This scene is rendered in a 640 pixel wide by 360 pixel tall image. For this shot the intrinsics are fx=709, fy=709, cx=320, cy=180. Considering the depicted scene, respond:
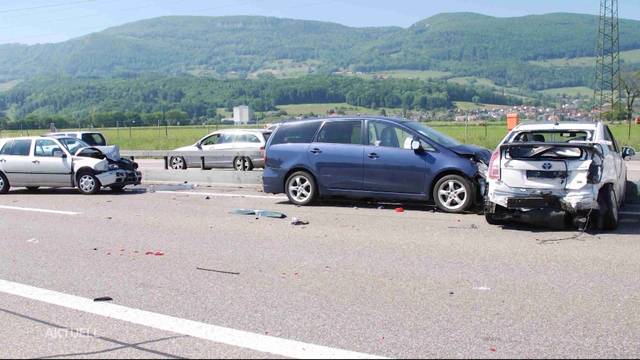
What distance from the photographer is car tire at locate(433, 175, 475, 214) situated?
38.8ft

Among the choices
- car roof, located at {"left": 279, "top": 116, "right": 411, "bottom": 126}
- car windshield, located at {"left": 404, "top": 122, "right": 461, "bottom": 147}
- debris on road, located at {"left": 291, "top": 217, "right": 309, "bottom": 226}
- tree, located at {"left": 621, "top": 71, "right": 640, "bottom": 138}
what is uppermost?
tree, located at {"left": 621, "top": 71, "right": 640, "bottom": 138}

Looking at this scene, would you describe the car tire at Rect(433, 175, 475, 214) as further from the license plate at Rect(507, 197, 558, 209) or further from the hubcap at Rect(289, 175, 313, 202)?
the hubcap at Rect(289, 175, 313, 202)

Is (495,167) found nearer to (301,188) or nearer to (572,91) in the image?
(301,188)

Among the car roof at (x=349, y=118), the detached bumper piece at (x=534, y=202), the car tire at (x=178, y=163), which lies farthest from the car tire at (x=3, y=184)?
the detached bumper piece at (x=534, y=202)

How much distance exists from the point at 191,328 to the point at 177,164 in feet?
66.3

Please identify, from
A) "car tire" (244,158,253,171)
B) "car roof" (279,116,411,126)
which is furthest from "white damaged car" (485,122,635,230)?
"car tire" (244,158,253,171)

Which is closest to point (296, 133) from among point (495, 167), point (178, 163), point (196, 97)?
point (495, 167)

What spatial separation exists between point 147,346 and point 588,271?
4662mm

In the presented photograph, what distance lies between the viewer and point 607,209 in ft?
32.0

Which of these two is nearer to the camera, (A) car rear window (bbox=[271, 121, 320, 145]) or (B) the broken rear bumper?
(B) the broken rear bumper

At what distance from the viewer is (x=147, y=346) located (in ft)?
17.3

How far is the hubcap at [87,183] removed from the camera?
1647cm

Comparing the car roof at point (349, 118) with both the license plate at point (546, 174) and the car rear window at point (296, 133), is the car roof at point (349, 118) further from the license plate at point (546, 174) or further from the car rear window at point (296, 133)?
the license plate at point (546, 174)

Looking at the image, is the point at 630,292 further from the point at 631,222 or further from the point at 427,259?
the point at 631,222
